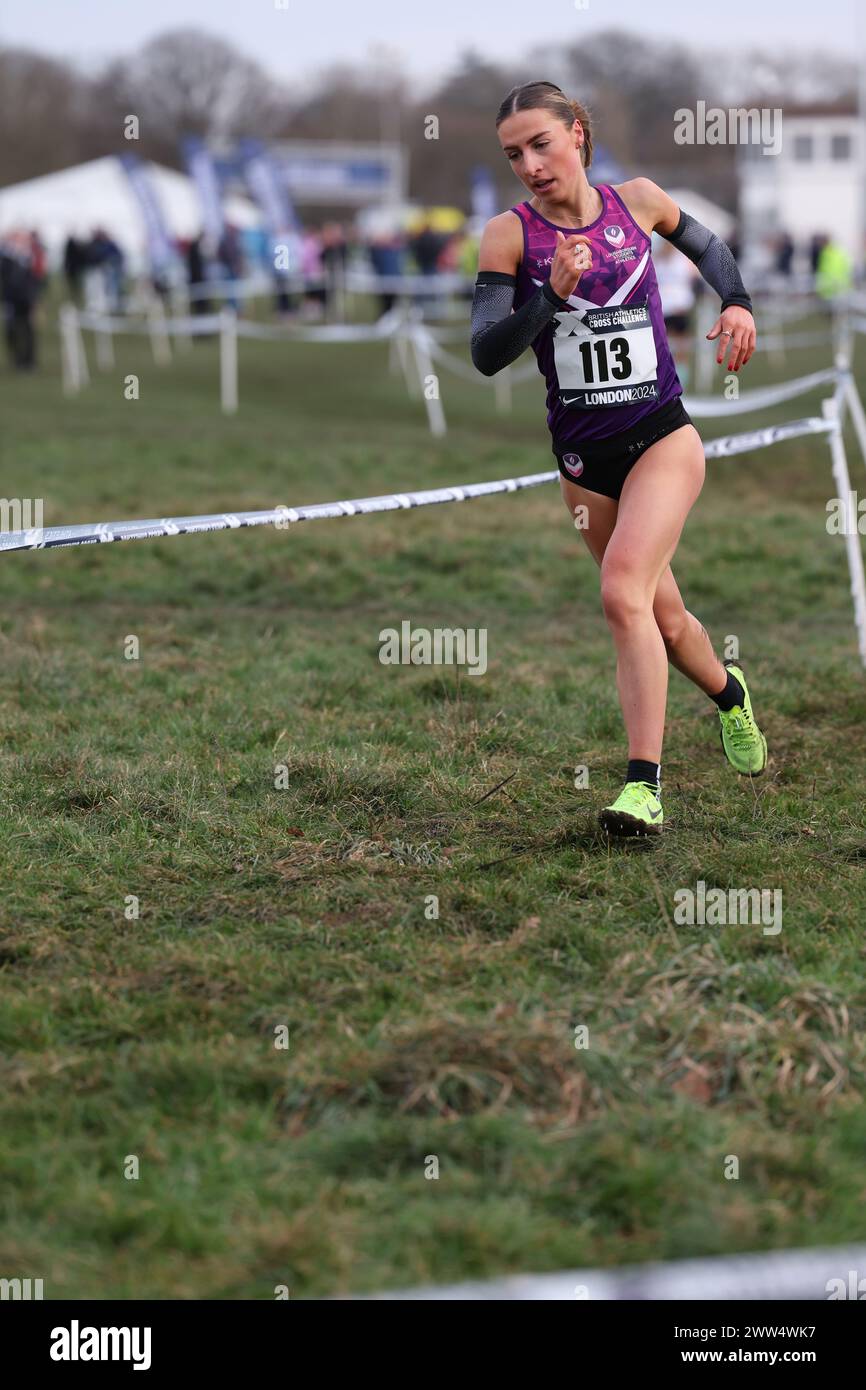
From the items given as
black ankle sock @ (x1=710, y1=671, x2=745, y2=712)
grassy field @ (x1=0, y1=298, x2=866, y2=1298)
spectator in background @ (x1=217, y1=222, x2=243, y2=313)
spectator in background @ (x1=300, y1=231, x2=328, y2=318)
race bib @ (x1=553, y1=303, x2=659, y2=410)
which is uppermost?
spectator in background @ (x1=300, y1=231, x2=328, y2=318)

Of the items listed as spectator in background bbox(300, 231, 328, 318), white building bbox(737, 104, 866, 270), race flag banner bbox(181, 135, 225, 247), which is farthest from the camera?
white building bbox(737, 104, 866, 270)

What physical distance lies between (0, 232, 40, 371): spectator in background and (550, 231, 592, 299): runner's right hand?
21.2m

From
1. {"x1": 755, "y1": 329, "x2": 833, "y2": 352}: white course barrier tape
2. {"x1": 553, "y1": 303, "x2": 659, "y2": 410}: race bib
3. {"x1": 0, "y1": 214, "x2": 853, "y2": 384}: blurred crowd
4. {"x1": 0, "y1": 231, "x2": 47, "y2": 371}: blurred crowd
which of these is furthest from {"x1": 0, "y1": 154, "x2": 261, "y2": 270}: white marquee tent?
{"x1": 553, "y1": 303, "x2": 659, "y2": 410}: race bib

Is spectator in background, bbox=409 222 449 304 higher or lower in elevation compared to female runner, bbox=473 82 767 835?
higher

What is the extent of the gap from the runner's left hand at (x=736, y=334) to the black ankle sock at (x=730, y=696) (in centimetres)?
106

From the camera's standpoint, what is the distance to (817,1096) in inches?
127

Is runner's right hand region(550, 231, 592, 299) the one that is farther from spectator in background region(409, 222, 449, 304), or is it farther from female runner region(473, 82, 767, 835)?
spectator in background region(409, 222, 449, 304)

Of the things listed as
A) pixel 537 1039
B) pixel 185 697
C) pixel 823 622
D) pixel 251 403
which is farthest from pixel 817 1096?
pixel 251 403

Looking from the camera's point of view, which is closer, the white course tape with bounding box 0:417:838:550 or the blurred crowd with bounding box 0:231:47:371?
the white course tape with bounding box 0:417:838:550

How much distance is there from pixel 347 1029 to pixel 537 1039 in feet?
1.45

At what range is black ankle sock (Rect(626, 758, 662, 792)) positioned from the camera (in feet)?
15.3

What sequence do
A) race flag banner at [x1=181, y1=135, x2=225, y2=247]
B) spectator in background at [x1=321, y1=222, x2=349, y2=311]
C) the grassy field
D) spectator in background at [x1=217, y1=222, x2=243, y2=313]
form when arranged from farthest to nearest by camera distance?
spectator in background at [x1=321, y1=222, x2=349, y2=311] → race flag banner at [x1=181, y1=135, x2=225, y2=247] → spectator in background at [x1=217, y1=222, x2=243, y2=313] → the grassy field

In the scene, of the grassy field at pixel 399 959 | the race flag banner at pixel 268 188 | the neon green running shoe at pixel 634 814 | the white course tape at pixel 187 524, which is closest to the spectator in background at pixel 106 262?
the race flag banner at pixel 268 188
